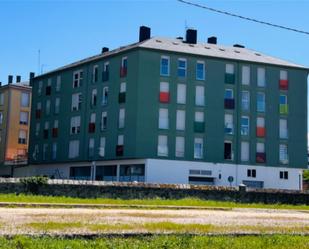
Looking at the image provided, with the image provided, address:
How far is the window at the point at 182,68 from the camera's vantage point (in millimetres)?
57875

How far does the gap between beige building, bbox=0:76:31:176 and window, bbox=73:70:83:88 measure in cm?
1811

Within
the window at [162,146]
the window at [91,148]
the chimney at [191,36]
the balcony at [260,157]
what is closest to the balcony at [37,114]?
the window at [91,148]

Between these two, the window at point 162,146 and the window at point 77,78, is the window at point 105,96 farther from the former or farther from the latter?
the window at point 162,146

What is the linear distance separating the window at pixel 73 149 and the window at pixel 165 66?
13.6m

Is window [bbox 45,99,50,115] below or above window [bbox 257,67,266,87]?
below

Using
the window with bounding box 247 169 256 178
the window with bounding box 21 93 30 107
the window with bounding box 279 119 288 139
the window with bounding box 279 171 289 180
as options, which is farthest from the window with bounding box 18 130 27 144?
the window with bounding box 279 171 289 180

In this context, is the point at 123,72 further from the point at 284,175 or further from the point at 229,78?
the point at 284,175

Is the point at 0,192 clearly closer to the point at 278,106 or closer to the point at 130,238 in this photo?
the point at 130,238

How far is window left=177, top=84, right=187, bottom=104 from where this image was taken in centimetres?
5750

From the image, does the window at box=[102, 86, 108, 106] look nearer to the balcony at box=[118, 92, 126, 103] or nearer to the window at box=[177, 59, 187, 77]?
the balcony at box=[118, 92, 126, 103]

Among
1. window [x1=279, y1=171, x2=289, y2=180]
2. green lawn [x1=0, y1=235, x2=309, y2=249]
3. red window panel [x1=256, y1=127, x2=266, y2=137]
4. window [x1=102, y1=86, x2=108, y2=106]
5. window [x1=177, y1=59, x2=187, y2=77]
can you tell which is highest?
window [x1=177, y1=59, x2=187, y2=77]

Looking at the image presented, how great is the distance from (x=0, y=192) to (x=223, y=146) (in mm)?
29572

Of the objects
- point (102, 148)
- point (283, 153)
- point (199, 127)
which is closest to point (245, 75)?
point (199, 127)

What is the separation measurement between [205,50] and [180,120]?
27.5ft
